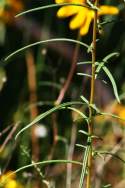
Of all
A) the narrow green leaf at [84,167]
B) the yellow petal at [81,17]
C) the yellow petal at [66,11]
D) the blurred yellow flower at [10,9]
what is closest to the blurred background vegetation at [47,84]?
the blurred yellow flower at [10,9]

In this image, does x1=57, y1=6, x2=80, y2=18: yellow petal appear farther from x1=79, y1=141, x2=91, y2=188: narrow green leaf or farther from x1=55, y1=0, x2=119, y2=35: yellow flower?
x1=79, y1=141, x2=91, y2=188: narrow green leaf

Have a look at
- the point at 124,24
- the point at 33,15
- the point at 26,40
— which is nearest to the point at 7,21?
the point at 26,40

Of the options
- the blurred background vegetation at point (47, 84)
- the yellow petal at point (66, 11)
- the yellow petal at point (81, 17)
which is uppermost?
the yellow petal at point (66, 11)

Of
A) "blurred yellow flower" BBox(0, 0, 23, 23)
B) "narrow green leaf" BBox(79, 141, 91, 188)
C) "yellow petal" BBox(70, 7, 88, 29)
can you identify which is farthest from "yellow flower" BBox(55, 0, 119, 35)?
"blurred yellow flower" BBox(0, 0, 23, 23)

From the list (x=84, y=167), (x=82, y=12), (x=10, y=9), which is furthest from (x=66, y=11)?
(x=10, y=9)

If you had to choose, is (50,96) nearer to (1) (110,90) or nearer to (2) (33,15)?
(1) (110,90)

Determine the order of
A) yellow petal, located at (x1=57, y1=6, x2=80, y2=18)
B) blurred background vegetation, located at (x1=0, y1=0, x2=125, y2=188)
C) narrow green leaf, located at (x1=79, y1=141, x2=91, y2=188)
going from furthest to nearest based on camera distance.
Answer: blurred background vegetation, located at (x1=0, y1=0, x2=125, y2=188), yellow petal, located at (x1=57, y1=6, x2=80, y2=18), narrow green leaf, located at (x1=79, y1=141, x2=91, y2=188)

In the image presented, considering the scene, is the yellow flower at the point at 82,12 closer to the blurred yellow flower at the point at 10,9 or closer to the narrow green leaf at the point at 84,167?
the narrow green leaf at the point at 84,167

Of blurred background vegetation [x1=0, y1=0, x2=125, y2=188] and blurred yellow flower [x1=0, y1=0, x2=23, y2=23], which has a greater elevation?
blurred yellow flower [x1=0, y1=0, x2=23, y2=23]

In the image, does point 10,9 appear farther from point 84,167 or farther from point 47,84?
point 84,167
